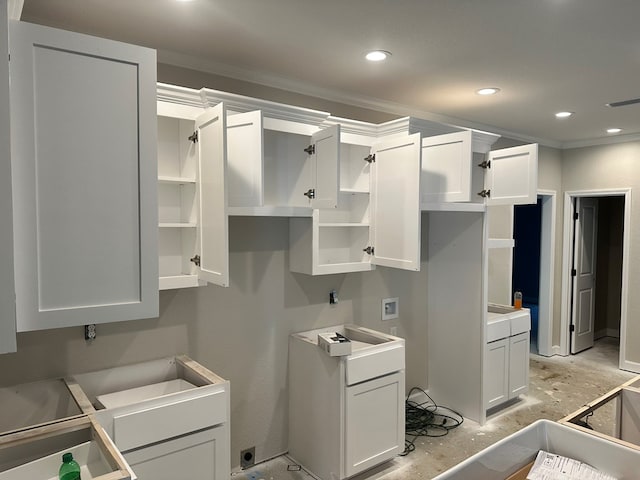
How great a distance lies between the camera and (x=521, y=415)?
3.87 metres

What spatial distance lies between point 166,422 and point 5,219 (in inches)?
47.9

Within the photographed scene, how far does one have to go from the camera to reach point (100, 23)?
87.4 inches

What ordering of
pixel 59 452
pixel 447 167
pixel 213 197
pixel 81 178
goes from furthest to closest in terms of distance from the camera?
pixel 447 167
pixel 213 197
pixel 59 452
pixel 81 178

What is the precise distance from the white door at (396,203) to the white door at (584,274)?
3.52 metres

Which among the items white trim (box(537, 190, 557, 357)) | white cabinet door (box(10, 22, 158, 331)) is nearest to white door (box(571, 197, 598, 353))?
Answer: white trim (box(537, 190, 557, 357))

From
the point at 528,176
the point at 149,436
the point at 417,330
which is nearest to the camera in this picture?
the point at 149,436

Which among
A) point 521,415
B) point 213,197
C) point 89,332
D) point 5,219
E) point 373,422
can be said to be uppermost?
point 213,197

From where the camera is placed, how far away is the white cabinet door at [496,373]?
12.2 feet

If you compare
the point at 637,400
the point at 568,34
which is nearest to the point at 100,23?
the point at 568,34

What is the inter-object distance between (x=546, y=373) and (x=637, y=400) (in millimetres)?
2921

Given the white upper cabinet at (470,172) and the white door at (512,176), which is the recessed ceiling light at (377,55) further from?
the white door at (512,176)

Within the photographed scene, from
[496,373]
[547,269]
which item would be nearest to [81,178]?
[496,373]

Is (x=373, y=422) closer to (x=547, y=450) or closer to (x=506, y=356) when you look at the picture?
(x=547, y=450)

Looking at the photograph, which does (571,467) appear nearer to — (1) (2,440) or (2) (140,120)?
(2) (140,120)
